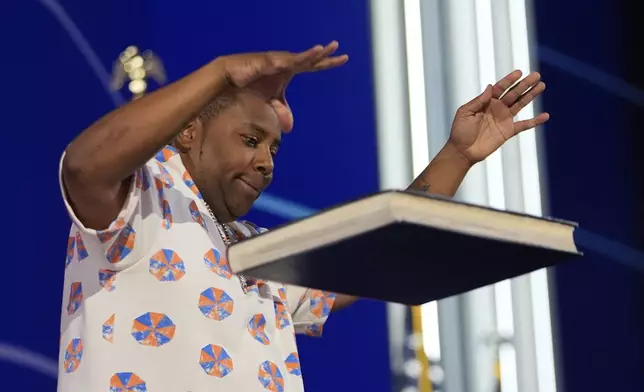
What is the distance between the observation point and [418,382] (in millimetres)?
1993

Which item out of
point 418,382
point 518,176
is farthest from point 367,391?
point 518,176

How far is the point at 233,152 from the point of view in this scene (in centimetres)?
137

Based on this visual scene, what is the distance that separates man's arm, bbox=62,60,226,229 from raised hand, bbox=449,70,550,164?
43 cm

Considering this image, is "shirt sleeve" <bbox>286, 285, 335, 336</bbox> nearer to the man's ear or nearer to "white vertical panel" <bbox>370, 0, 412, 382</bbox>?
the man's ear

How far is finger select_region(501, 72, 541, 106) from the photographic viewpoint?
139cm

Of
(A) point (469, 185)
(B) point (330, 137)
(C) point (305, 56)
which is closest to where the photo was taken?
(C) point (305, 56)

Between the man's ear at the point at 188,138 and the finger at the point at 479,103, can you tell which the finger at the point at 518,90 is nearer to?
the finger at the point at 479,103

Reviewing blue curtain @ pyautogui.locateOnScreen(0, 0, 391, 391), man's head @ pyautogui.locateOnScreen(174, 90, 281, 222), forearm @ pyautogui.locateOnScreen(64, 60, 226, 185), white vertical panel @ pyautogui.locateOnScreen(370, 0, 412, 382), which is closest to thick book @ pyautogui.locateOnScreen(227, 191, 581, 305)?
forearm @ pyautogui.locateOnScreen(64, 60, 226, 185)

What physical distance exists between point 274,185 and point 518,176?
0.51 m

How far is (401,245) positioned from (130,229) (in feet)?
1.14

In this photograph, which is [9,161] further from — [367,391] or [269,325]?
[367,391]

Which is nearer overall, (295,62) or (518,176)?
(295,62)

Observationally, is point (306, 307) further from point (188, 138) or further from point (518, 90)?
point (518, 90)

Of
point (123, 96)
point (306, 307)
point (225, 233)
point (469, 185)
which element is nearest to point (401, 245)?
point (225, 233)
